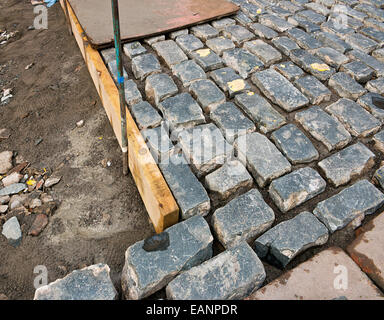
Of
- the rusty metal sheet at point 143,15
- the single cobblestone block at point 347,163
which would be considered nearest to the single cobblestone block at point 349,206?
the single cobblestone block at point 347,163

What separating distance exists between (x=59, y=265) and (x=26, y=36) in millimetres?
4056

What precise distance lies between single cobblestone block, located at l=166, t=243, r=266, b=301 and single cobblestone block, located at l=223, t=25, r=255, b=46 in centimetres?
244

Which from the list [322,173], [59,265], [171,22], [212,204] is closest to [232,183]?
[212,204]

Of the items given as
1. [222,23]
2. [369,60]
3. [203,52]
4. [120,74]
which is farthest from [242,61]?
[120,74]

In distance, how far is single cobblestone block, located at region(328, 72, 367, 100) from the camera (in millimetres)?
2785

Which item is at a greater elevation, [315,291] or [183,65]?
[183,65]

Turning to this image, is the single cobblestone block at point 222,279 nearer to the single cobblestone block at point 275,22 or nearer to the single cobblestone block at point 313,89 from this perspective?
the single cobblestone block at point 313,89

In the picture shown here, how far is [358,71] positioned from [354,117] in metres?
0.69

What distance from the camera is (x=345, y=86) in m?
2.82

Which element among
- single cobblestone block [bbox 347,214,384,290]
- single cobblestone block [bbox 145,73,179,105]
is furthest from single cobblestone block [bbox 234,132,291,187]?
single cobblestone block [bbox 145,73,179,105]

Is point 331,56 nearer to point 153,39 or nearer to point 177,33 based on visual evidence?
point 177,33

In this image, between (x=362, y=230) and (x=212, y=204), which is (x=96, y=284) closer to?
(x=212, y=204)

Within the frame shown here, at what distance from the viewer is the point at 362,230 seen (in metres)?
1.99

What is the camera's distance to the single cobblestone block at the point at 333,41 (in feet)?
10.7
